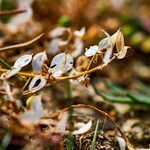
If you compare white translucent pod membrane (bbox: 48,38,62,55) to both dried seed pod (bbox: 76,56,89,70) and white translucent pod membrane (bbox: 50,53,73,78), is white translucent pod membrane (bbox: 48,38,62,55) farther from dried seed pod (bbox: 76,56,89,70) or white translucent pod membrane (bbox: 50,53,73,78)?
white translucent pod membrane (bbox: 50,53,73,78)

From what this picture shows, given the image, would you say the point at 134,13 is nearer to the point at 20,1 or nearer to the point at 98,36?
the point at 98,36

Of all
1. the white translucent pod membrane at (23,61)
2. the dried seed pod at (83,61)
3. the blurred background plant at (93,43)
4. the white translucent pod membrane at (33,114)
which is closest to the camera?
the white translucent pod membrane at (33,114)

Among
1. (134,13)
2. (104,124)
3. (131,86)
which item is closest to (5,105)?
(104,124)

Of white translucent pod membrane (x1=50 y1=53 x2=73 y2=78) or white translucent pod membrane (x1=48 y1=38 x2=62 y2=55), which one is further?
white translucent pod membrane (x1=48 y1=38 x2=62 y2=55)

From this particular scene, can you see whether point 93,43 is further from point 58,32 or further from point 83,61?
point 83,61

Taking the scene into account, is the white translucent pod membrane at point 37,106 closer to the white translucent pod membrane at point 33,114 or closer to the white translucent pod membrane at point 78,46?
the white translucent pod membrane at point 33,114

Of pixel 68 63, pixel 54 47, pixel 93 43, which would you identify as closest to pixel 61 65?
pixel 68 63

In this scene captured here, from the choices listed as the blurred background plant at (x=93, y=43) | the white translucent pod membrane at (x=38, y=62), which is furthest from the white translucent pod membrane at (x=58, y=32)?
the white translucent pod membrane at (x=38, y=62)

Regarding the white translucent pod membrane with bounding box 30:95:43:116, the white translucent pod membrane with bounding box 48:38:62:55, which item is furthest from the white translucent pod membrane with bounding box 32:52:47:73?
the white translucent pod membrane with bounding box 48:38:62:55
